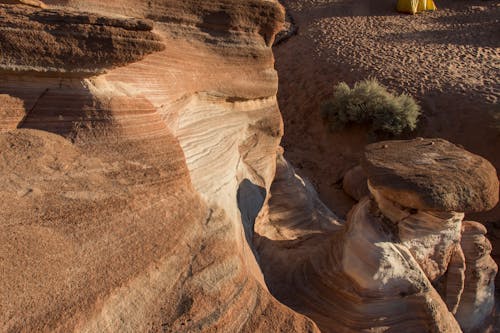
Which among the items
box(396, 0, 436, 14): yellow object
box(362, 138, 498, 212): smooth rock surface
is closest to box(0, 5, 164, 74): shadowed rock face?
box(362, 138, 498, 212): smooth rock surface

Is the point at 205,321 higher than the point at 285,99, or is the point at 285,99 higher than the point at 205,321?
the point at 205,321

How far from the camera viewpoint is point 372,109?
8.81 metres

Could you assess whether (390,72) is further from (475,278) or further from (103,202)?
(103,202)

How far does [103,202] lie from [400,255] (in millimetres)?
2235

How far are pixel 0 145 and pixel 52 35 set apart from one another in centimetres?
65

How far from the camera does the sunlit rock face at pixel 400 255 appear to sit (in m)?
3.08

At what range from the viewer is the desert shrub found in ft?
27.8

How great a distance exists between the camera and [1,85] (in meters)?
2.29

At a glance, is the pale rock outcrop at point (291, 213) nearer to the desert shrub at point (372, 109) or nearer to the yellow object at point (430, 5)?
the desert shrub at point (372, 109)

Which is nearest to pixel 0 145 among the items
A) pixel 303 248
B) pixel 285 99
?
pixel 303 248

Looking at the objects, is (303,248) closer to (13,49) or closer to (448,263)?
(448,263)

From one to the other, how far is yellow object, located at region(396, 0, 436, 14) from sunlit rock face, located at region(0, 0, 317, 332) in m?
14.2

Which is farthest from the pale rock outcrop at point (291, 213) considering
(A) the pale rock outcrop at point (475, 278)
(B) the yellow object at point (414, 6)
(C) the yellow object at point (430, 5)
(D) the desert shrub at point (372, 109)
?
(C) the yellow object at point (430, 5)

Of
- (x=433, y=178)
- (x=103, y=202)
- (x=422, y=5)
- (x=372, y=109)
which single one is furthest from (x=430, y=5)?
(x=103, y=202)
